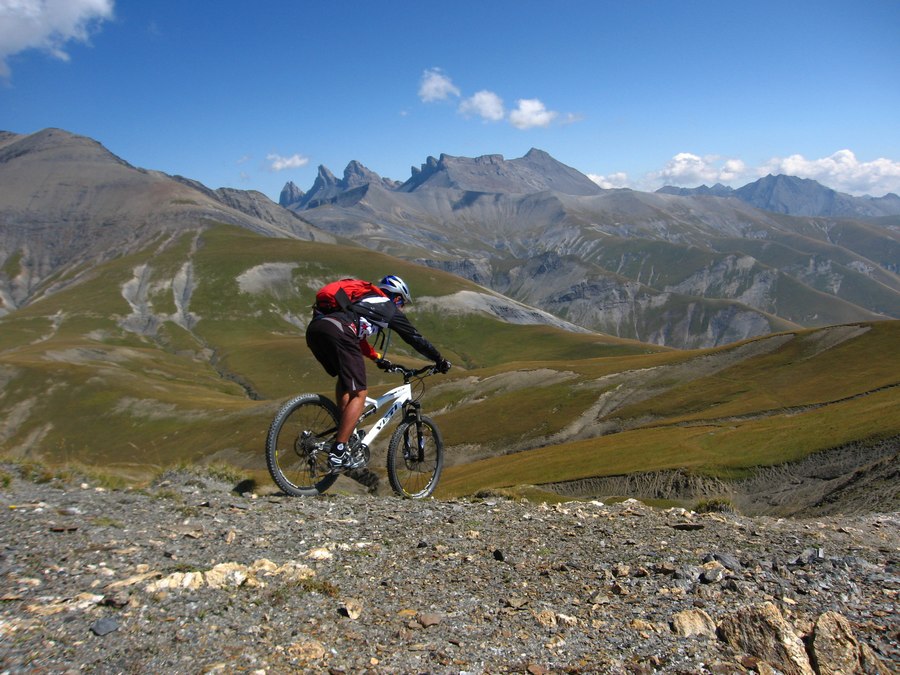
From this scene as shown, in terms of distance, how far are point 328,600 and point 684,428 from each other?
71937mm

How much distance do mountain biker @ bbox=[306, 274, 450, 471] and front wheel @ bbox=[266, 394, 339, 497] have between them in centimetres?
35

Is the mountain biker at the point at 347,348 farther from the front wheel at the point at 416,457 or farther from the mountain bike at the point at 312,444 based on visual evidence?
the front wheel at the point at 416,457

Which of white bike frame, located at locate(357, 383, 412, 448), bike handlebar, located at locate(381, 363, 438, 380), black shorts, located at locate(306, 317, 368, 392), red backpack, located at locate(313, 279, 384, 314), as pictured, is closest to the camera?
black shorts, located at locate(306, 317, 368, 392)

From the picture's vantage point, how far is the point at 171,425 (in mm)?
117000

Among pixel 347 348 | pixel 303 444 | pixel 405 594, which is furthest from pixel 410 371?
pixel 405 594

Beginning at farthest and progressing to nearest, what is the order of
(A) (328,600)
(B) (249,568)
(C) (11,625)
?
(B) (249,568), (A) (328,600), (C) (11,625)

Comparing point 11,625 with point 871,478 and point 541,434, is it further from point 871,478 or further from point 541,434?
point 541,434

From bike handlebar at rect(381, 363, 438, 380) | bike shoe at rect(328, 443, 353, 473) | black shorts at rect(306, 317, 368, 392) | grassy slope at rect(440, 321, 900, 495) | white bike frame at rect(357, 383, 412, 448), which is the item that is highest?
black shorts at rect(306, 317, 368, 392)

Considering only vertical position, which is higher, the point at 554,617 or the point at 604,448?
the point at 554,617

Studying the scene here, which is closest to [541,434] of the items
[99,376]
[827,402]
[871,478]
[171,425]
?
[827,402]

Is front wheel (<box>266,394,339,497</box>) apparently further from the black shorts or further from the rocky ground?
the rocky ground

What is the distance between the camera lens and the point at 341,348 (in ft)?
43.0

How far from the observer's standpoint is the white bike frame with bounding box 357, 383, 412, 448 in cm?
1426

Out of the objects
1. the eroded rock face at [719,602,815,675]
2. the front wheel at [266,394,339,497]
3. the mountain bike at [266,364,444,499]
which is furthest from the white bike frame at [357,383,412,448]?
the eroded rock face at [719,602,815,675]
